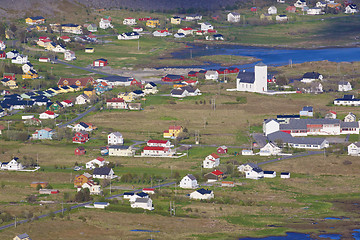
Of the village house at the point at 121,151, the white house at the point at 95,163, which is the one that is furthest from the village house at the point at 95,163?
the village house at the point at 121,151

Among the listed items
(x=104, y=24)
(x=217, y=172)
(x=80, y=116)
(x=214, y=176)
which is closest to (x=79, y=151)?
(x=217, y=172)

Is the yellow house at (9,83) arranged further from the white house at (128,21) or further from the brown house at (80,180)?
the white house at (128,21)

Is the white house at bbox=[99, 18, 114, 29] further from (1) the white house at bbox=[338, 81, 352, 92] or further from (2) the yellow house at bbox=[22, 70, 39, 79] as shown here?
(1) the white house at bbox=[338, 81, 352, 92]

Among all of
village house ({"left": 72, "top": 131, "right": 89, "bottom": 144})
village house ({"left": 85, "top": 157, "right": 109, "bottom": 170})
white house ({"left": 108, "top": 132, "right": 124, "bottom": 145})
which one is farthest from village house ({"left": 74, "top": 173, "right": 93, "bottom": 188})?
village house ({"left": 72, "top": 131, "right": 89, "bottom": 144})

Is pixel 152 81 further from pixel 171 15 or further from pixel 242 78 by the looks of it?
pixel 171 15

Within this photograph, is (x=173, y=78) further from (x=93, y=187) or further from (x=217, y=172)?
(x=93, y=187)
